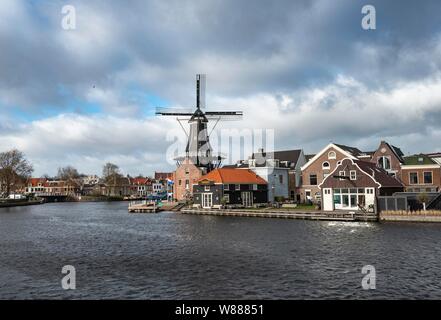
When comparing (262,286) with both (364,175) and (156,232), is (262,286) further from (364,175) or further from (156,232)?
(364,175)

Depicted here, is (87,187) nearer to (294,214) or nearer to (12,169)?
(12,169)

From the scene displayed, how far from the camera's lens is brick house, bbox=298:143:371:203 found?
61.4 m

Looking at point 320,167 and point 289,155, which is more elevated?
point 289,155

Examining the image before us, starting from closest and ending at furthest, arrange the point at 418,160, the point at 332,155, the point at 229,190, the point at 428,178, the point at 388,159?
the point at 428,178 < the point at 418,160 < the point at 388,159 < the point at 332,155 < the point at 229,190

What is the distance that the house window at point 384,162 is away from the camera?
192 ft

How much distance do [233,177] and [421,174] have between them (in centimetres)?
2904

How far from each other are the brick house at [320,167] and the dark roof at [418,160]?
7307 millimetres

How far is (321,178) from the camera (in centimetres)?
6334

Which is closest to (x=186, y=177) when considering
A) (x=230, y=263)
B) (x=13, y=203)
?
(x=230, y=263)

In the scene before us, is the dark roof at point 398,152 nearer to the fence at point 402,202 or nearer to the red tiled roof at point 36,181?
the fence at point 402,202
